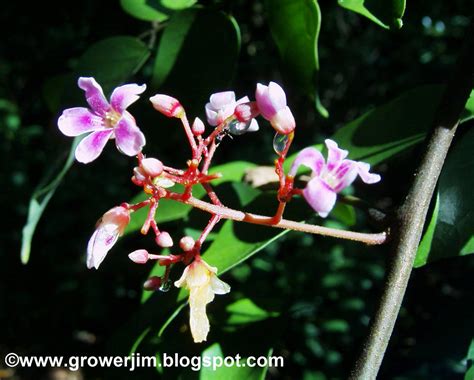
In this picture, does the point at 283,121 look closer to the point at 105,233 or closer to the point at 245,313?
the point at 105,233

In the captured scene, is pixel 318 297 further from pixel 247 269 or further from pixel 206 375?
pixel 206 375

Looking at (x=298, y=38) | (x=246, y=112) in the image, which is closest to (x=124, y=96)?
(x=246, y=112)

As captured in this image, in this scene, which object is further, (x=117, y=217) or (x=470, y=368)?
(x=470, y=368)

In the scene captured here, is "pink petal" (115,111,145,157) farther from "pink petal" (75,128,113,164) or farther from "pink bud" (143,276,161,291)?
"pink bud" (143,276,161,291)

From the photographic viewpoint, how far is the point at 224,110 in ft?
2.79

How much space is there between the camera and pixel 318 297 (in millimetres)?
2230

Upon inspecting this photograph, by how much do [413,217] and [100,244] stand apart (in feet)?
1.33

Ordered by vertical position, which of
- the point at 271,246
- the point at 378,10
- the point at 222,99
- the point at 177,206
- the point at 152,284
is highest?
the point at 378,10

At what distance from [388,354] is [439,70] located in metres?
0.95

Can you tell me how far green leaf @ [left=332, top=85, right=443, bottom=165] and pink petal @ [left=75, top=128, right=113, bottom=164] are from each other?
1.51 feet

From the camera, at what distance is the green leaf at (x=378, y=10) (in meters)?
0.87

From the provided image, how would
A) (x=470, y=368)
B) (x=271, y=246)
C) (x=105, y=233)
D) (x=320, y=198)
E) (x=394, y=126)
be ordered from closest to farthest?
(x=320, y=198)
(x=105, y=233)
(x=470, y=368)
(x=394, y=126)
(x=271, y=246)

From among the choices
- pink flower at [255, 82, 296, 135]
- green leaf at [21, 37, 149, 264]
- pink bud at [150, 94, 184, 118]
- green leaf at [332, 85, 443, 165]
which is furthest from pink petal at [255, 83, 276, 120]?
green leaf at [21, 37, 149, 264]

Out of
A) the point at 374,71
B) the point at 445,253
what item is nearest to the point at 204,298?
the point at 445,253
